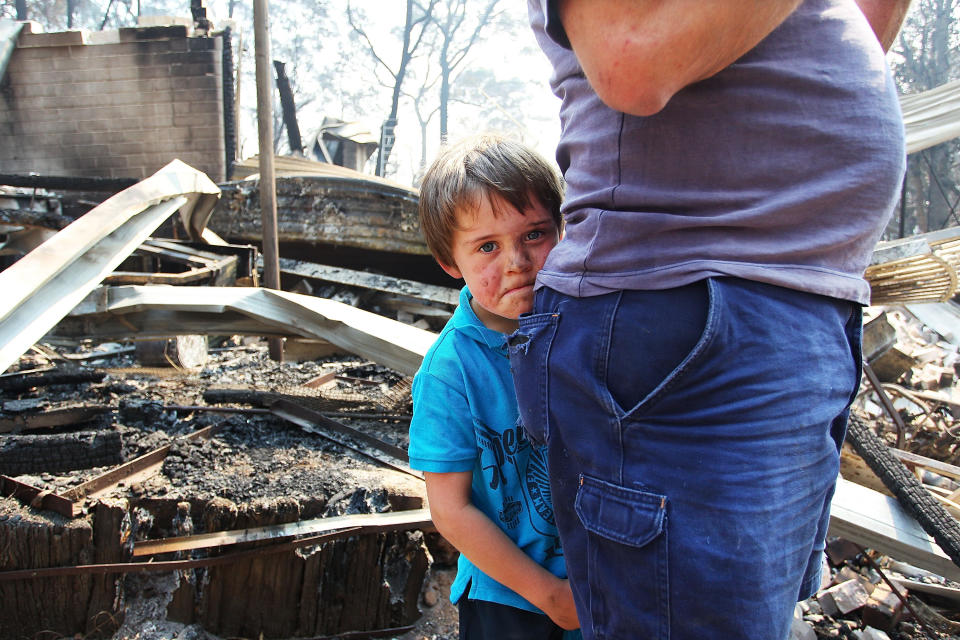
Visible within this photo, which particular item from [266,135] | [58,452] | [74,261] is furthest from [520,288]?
[266,135]

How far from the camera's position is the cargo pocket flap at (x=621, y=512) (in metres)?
0.73

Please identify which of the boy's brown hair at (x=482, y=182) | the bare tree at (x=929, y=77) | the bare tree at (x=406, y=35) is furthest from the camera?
the bare tree at (x=406, y=35)

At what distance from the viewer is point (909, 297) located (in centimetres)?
363

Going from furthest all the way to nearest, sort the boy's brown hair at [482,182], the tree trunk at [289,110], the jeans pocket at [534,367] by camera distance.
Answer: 1. the tree trunk at [289,110]
2. the boy's brown hair at [482,182]
3. the jeans pocket at [534,367]

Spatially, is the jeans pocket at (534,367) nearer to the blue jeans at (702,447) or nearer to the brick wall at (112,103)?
the blue jeans at (702,447)

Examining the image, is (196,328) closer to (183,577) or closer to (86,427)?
(86,427)

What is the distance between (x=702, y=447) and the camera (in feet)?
2.37

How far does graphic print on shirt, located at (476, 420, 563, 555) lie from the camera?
115cm

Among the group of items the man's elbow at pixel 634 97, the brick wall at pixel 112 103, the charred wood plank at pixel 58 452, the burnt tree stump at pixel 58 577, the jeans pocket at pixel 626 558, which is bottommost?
the burnt tree stump at pixel 58 577

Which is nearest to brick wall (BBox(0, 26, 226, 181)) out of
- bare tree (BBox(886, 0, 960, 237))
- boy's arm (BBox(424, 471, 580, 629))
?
boy's arm (BBox(424, 471, 580, 629))

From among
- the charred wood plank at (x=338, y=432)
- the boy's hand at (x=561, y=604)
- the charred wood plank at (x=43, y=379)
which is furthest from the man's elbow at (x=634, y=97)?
the charred wood plank at (x=43, y=379)

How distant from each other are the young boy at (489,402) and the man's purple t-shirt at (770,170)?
32 cm

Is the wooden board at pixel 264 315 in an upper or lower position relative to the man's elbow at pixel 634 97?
lower

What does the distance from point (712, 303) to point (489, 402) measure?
555mm
